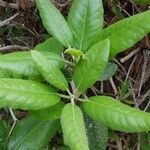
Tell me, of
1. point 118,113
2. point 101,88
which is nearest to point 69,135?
point 118,113

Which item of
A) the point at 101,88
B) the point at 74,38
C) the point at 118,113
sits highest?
the point at 74,38

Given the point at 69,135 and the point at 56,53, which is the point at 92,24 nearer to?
the point at 56,53

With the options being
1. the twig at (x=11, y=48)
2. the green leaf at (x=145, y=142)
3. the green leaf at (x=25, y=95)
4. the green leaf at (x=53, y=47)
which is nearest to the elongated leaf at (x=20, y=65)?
the green leaf at (x=25, y=95)

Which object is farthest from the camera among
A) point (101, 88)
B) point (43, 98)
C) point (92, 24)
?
point (101, 88)

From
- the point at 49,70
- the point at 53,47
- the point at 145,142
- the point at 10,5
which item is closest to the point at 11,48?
the point at 10,5

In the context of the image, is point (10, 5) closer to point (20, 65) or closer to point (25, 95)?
point (20, 65)

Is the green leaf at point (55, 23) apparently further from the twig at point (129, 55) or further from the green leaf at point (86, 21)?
the twig at point (129, 55)
